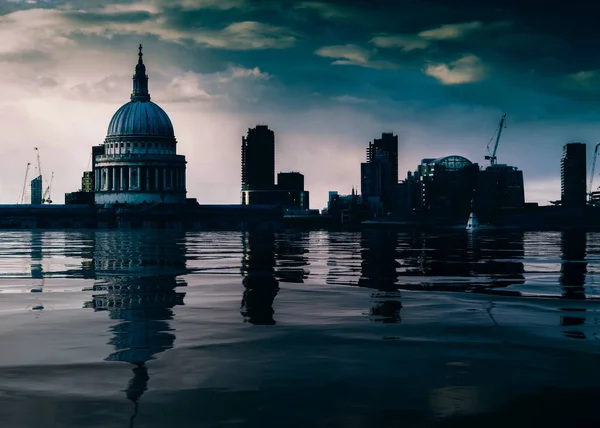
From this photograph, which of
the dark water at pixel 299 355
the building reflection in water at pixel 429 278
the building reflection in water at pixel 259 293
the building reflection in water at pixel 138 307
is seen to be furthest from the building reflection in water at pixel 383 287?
the building reflection in water at pixel 138 307

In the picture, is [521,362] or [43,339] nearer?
[521,362]

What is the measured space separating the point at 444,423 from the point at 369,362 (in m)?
4.54

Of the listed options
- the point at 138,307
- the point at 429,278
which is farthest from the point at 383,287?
the point at 138,307

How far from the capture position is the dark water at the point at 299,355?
13188 millimetres

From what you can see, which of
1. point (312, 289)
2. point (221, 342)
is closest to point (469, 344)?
point (221, 342)

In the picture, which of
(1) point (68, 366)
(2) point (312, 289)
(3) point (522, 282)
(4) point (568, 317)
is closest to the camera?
(1) point (68, 366)

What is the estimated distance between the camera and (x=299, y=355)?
703 inches

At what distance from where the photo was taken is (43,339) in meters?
20.3

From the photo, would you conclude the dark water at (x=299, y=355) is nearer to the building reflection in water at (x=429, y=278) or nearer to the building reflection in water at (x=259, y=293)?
the building reflection in water at (x=259, y=293)

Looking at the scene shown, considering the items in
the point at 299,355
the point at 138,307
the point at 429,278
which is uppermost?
the point at 429,278

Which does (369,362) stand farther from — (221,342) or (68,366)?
(68,366)

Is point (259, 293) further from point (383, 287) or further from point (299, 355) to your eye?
point (299, 355)

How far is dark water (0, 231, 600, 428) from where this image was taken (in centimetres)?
1319

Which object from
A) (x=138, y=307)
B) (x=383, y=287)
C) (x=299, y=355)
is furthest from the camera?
(x=383, y=287)
